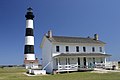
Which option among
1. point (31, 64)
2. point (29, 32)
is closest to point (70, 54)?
point (31, 64)

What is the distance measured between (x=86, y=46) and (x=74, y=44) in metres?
2.54

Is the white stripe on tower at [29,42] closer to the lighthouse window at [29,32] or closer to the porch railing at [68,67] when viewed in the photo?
the lighthouse window at [29,32]

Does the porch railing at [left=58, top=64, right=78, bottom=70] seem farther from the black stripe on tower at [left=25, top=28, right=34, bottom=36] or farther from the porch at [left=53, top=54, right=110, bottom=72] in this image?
the black stripe on tower at [left=25, top=28, right=34, bottom=36]

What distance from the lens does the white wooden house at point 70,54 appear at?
33.7 meters

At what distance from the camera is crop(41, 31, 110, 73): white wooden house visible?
33.7 m

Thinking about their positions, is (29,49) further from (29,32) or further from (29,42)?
(29,32)

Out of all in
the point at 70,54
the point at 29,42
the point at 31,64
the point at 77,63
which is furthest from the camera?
the point at 31,64

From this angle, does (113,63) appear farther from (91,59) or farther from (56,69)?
Result: (56,69)

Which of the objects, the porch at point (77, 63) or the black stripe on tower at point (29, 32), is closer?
the porch at point (77, 63)

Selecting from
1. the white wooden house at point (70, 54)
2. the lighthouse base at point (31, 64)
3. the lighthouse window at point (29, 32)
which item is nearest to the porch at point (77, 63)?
the white wooden house at point (70, 54)

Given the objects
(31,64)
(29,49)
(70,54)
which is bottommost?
(31,64)

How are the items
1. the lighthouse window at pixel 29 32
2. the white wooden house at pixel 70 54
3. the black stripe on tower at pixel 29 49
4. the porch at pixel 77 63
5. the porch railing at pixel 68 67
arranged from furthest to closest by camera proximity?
the lighthouse window at pixel 29 32 < the black stripe on tower at pixel 29 49 < the white wooden house at pixel 70 54 < the porch at pixel 77 63 < the porch railing at pixel 68 67

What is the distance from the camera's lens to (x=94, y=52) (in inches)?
1480

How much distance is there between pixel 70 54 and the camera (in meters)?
34.3
